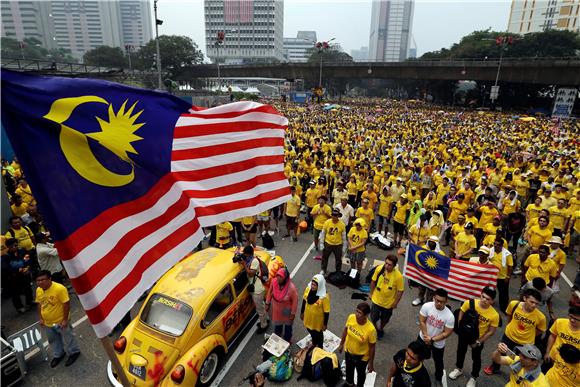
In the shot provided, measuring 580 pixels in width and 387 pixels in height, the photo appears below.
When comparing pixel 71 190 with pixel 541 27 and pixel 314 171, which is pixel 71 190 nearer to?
pixel 314 171

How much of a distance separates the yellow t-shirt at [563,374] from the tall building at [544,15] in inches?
4584

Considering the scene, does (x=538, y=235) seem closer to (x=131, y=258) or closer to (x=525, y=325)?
(x=525, y=325)

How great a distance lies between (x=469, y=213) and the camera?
9.01m

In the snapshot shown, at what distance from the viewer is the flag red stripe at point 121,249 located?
2703 mm

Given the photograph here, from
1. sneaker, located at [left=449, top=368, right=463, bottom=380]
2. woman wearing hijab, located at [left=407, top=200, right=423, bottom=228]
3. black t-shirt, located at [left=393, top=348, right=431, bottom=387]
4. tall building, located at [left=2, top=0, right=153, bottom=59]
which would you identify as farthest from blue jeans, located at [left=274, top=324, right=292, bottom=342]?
tall building, located at [left=2, top=0, right=153, bottom=59]

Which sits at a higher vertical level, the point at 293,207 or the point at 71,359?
the point at 293,207

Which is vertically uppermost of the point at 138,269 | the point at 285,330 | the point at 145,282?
the point at 138,269

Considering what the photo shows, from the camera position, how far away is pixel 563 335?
189 inches

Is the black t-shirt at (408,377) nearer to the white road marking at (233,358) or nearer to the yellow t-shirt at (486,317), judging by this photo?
the yellow t-shirt at (486,317)

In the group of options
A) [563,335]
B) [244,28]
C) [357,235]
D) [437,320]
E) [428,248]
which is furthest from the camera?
[244,28]

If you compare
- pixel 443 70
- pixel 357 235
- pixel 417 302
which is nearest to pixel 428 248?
pixel 417 302

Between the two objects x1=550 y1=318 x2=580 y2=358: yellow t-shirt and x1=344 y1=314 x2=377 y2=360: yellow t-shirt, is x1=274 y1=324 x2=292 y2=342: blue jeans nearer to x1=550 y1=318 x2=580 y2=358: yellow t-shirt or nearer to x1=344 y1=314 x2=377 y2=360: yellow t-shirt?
x1=344 y1=314 x2=377 y2=360: yellow t-shirt

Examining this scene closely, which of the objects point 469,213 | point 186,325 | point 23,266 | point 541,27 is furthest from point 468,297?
point 541,27

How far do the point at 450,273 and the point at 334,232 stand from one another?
258 cm
